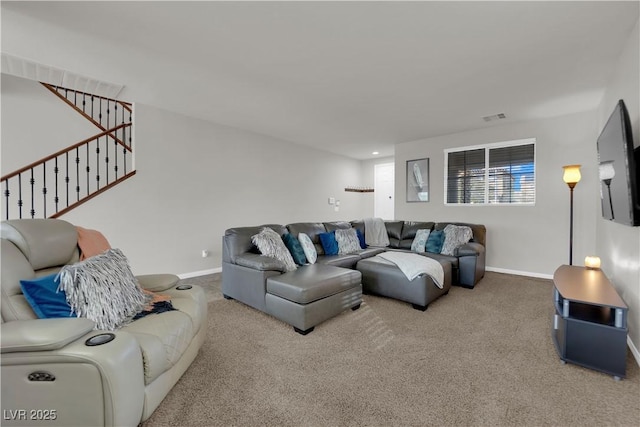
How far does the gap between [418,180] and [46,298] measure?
5.68 metres

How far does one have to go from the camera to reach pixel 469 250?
3.89 meters

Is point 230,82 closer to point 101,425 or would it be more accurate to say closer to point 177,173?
point 177,173

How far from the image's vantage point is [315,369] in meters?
1.94

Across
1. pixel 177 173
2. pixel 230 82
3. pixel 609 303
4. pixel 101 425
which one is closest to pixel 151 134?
pixel 177 173

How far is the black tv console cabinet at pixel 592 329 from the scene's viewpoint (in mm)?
1822

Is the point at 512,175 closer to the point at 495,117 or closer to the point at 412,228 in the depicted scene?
the point at 495,117

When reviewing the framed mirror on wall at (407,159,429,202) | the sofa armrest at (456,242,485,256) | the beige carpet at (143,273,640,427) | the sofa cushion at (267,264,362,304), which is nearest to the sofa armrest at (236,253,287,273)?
the sofa cushion at (267,264,362,304)

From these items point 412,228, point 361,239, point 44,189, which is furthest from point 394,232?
point 44,189

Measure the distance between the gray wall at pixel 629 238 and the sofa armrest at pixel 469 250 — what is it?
4.27ft

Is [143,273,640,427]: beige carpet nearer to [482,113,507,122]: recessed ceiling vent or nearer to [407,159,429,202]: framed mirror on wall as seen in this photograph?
[482,113,507,122]: recessed ceiling vent

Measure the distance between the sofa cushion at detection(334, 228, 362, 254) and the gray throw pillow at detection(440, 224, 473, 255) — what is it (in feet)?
4.38

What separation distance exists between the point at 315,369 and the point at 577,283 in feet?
7.48

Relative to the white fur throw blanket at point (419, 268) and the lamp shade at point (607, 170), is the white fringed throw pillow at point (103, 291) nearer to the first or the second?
the white fur throw blanket at point (419, 268)

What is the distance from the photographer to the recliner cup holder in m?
1.22
